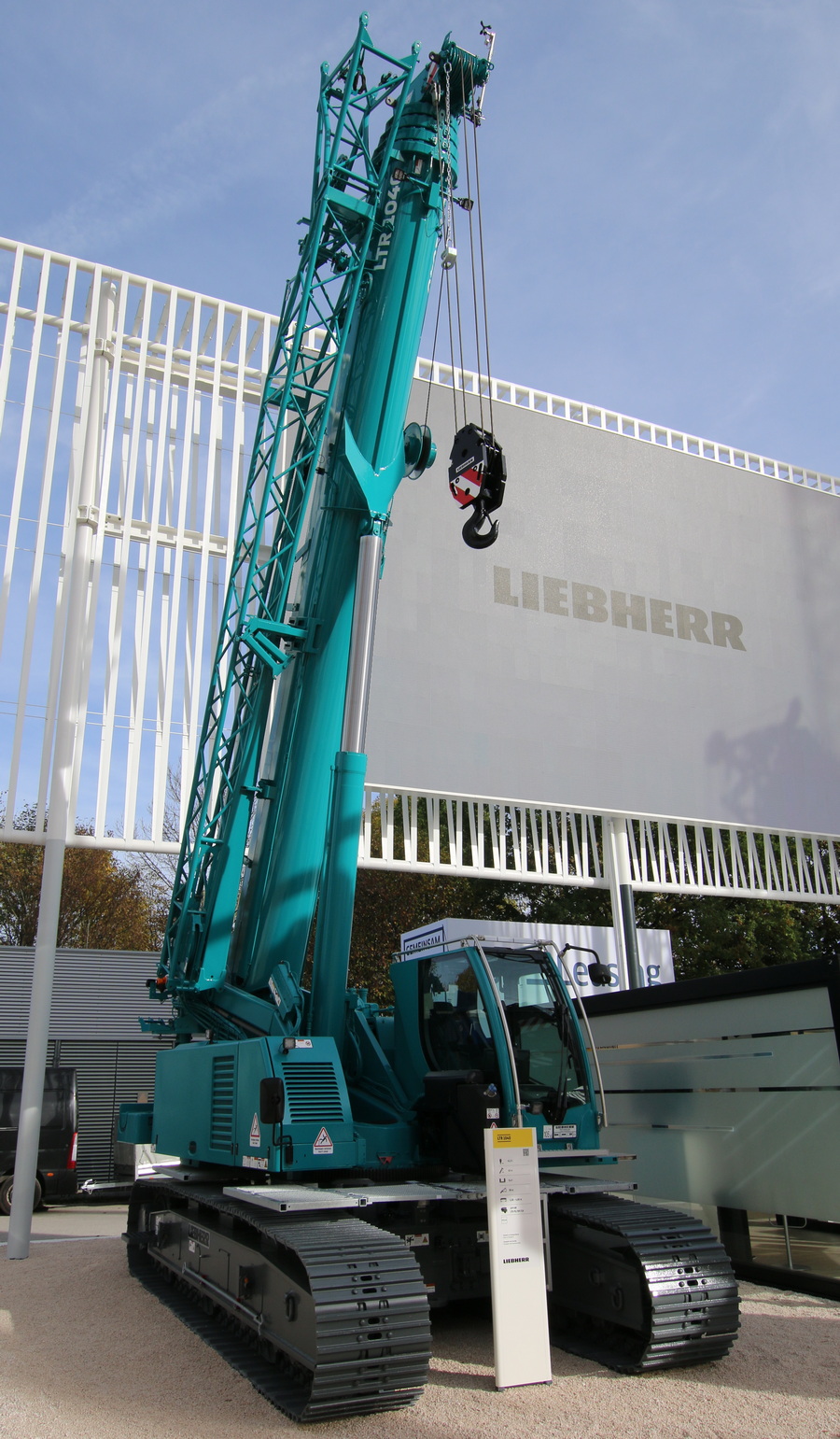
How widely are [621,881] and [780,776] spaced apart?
9.93 feet

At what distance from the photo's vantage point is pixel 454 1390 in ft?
17.1

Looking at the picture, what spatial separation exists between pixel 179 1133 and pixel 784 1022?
446 centimetres

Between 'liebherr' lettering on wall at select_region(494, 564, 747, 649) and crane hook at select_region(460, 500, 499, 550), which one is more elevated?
'liebherr' lettering on wall at select_region(494, 564, 747, 649)

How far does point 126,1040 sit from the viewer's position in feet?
53.7

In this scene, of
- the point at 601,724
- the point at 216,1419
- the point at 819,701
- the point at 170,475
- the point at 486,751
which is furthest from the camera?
the point at 819,701

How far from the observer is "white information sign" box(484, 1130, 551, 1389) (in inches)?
200

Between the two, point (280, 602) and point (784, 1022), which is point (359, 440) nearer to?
point (280, 602)

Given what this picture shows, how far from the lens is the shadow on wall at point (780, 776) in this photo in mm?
15109

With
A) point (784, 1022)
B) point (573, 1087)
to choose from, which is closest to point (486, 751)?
point (784, 1022)

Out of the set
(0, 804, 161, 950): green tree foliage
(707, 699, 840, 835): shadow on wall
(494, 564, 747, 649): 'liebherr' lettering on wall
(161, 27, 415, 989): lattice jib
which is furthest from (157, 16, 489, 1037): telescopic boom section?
(0, 804, 161, 950): green tree foliage

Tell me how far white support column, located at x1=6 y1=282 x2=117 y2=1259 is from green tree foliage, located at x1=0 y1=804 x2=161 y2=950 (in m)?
22.8

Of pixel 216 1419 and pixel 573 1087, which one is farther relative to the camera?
pixel 573 1087

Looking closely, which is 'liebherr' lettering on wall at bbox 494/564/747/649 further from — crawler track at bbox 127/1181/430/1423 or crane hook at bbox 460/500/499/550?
crawler track at bbox 127/1181/430/1423

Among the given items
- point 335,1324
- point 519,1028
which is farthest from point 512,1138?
point 335,1324
